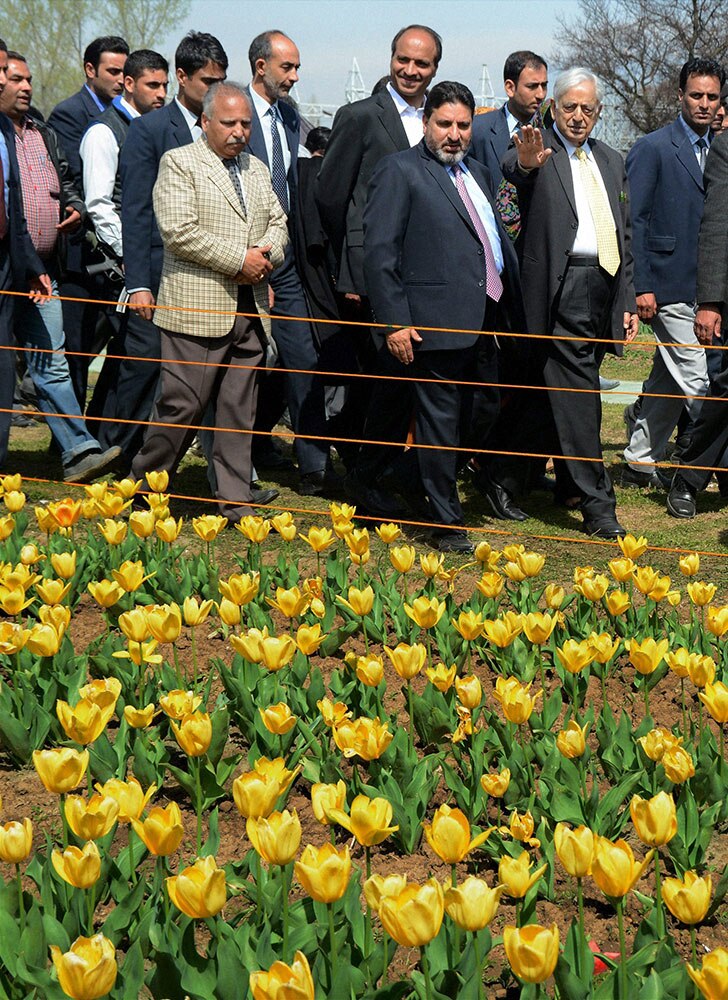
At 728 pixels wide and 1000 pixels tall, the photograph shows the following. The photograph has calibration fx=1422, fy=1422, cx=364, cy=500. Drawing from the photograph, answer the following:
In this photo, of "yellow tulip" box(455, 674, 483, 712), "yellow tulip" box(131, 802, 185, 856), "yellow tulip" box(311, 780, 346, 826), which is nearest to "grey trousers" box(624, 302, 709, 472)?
"yellow tulip" box(455, 674, 483, 712)

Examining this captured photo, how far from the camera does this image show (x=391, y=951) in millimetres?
2594

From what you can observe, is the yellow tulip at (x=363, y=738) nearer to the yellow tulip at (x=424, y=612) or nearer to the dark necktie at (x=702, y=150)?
the yellow tulip at (x=424, y=612)

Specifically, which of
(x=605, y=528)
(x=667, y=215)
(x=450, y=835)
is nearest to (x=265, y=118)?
(x=667, y=215)

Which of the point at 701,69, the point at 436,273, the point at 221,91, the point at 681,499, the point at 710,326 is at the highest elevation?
the point at 701,69

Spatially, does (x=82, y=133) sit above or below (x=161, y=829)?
above

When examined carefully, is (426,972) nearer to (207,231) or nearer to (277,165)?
(207,231)

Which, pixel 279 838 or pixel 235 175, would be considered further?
pixel 235 175

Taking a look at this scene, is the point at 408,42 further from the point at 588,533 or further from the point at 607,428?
the point at 607,428

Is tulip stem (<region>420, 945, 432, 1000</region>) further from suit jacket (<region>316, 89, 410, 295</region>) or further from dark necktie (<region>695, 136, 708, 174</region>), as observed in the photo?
dark necktie (<region>695, 136, 708, 174</region>)

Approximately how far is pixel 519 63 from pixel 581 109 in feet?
5.43

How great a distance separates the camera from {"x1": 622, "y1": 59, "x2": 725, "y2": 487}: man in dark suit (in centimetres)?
756

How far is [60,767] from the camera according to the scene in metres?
2.70

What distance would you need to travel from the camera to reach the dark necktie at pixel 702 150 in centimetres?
758

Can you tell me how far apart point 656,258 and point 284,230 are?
7.11 ft
